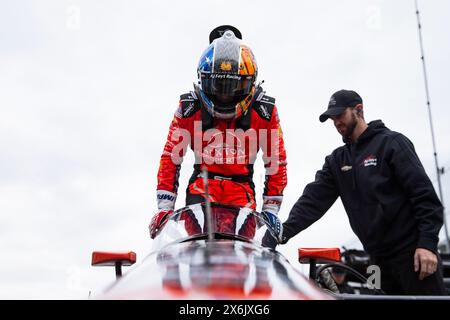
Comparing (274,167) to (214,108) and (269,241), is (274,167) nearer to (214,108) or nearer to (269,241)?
(214,108)

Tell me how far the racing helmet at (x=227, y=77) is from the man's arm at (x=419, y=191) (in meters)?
1.66

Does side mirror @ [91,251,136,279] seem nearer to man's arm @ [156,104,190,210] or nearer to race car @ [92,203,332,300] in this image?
race car @ [92,203,332,300]

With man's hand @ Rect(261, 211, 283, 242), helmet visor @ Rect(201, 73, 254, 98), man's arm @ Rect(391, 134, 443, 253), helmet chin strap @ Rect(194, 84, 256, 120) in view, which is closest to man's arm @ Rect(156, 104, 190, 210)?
helmet chin strap @ Rect(194, 84, 256, 120)

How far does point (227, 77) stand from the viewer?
210 inches

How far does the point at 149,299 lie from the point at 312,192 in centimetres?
471

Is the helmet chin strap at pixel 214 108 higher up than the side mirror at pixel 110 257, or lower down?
higher up

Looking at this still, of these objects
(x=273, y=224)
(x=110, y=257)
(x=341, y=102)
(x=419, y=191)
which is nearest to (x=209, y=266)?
(x=110, y=257)

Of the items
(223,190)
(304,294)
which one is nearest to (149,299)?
(304,294)

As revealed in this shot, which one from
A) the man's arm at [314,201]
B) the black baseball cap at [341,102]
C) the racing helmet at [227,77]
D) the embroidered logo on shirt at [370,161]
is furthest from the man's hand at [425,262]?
the racing helmet at [227,77]

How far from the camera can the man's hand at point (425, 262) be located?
5.20 m

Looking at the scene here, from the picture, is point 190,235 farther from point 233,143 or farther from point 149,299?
point 233,143

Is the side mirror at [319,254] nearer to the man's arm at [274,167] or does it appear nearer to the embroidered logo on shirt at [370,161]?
the man's arm at [274,167]

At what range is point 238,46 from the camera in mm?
5570

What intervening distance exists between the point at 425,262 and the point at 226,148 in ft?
7.15
